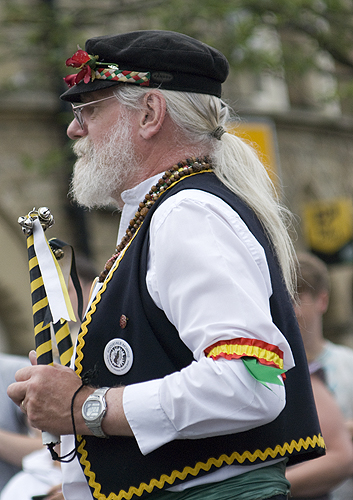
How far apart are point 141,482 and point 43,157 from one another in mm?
6948

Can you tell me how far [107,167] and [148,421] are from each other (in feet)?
2.78

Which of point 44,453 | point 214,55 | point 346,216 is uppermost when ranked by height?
point 214,55

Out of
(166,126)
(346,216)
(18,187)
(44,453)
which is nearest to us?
(166,126)

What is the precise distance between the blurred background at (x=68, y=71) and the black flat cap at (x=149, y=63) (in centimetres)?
326

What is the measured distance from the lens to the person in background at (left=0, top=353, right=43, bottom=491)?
3.33 m

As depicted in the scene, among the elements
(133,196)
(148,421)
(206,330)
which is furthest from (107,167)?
(148,421)

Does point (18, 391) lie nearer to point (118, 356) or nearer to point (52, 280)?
point (118, 356)

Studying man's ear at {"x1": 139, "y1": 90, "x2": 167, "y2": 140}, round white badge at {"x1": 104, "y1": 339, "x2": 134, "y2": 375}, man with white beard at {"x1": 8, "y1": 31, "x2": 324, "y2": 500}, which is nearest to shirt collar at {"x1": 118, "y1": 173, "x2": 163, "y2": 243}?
man with white beard at {"x1": 8, "y1": 31, "x2": 324, "y2": 500}

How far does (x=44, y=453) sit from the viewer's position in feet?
10.4

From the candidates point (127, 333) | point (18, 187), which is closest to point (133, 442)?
point (127, 333)

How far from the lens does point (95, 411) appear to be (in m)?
1.58

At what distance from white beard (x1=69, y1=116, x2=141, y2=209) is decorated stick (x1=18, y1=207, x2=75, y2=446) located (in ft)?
0.58

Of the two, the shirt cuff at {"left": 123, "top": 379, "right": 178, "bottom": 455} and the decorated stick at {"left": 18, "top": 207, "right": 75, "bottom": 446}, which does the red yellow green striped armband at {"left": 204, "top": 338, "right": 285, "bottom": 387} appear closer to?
the shirt cuff at {"left": 123, "top": 379, "right": 178, "bottom": 455}

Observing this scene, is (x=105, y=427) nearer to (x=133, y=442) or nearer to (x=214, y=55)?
(x=133, y=442)
